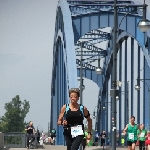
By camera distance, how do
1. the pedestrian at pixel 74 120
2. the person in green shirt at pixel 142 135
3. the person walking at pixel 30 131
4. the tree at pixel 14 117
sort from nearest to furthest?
the pedestrian at pixel 74 120, the person in green shirt at pixel 142 135, the person walking at pixel 30 131, the tree at pixel 14 117

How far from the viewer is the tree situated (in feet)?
458

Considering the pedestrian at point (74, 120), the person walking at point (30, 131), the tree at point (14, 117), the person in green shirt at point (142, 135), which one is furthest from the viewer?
the tree at point (14, 117)

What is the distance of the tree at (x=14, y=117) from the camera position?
458ft

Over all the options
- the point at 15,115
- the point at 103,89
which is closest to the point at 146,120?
the point at 103,89

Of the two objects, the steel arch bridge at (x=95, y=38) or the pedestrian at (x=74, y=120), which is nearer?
the pedestrian at (x=74, y=120)

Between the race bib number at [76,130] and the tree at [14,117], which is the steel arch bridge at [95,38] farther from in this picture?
the tree at [14,117]

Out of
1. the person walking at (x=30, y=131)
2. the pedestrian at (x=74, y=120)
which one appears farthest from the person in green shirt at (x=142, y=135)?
the pedestrian at (x=74, y=120)

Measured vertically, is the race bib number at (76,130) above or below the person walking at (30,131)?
below

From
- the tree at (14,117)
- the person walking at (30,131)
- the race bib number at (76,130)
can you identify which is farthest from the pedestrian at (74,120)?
the tree at (14,117)

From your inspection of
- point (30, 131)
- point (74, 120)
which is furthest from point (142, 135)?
point (74, 120)

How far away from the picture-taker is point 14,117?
14312 cm

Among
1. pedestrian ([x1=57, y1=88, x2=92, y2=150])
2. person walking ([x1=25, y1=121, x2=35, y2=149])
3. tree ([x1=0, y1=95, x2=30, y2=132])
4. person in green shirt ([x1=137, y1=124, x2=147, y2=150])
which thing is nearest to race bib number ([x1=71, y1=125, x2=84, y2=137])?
pedestrian ([x1=57, y1=88, x2=92, y2=150])

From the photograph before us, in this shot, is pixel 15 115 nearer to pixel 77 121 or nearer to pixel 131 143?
pixel 131 143

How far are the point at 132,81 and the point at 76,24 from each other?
6.34 metres
